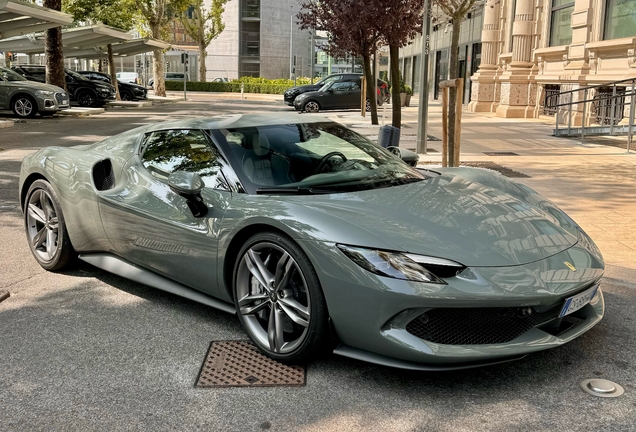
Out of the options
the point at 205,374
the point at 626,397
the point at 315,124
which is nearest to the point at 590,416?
the point at 626,397

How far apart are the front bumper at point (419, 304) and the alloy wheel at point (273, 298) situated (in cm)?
20

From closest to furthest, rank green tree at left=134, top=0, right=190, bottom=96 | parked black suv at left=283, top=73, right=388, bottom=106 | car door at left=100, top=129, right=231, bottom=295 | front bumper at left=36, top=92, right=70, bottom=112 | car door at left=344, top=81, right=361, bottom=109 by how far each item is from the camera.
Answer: car door at left=100, top=129, right=231, bottom=295 < front bumper at left=36, top=92, right=70, bottom=112 < car door at left=344, top=81, right=361, bottom=109 < parked black suv at left=283, top=73, right=388, bottom=106 < green tree at left=134, top=0, right=190, bottom=96

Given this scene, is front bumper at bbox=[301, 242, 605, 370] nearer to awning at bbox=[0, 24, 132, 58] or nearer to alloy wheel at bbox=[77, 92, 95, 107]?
awning at bbox=[0, 24, 132, 58]

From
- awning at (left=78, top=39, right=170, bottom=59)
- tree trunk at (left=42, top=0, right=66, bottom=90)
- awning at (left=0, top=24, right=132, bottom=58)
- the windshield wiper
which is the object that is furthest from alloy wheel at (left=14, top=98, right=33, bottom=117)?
the windshield wiper

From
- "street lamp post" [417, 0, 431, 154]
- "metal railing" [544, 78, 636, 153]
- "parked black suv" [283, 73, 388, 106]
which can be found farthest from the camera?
"parked black suv" [283, 73, 388, 106]

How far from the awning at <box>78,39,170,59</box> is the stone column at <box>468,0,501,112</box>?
17524 mm

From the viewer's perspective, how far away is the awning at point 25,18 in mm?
19016

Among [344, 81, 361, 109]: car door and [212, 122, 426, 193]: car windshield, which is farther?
[344, 81, 361, 109]: car door

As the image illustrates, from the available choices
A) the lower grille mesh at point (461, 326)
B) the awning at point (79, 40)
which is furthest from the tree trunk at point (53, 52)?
the lower grille mesh at point (461, 326)

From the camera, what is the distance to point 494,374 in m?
3.45

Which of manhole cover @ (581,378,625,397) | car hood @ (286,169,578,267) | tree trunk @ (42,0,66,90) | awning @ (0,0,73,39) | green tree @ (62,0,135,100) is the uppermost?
green tree @ (62,0,135,100)

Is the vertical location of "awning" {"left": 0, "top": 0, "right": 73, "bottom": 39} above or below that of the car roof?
above

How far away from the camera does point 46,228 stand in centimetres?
526

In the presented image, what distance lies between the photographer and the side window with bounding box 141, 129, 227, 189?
4.15 m
